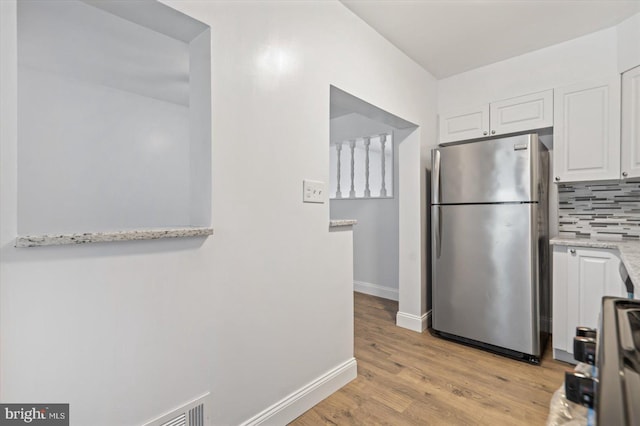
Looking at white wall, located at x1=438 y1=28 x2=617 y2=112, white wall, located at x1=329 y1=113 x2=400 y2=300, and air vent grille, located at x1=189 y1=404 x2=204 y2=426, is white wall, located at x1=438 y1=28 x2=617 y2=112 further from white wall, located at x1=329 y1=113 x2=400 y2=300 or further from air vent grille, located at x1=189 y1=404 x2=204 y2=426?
air vent grille, located at x1=189 y1=404 x2=204 y2=426

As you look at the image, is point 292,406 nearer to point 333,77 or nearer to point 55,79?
point 333,77

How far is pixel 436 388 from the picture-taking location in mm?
1763

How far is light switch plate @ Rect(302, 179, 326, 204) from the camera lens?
1.58 m

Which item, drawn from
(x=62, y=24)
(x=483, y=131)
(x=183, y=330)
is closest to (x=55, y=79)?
(x=62, y=24)

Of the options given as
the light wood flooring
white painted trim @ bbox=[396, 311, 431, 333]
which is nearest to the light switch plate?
the light wood flooring

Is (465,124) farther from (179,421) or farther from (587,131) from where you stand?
(179,421)

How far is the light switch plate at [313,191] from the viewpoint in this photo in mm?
1575

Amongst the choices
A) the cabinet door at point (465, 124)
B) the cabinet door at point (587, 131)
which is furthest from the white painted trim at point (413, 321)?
the cabinet door at point (465, 124)

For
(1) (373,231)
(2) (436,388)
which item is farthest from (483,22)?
(2) (436,388)

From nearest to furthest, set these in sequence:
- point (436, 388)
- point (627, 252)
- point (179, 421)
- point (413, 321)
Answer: point (179, 421) < point (627, 252) < point (436, 388) < point (413, 321)

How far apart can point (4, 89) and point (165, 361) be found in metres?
0.98

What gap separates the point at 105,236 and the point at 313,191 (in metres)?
0.98

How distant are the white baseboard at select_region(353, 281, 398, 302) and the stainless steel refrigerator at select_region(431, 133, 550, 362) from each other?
3.38ft

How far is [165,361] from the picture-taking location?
1062 millimetres
